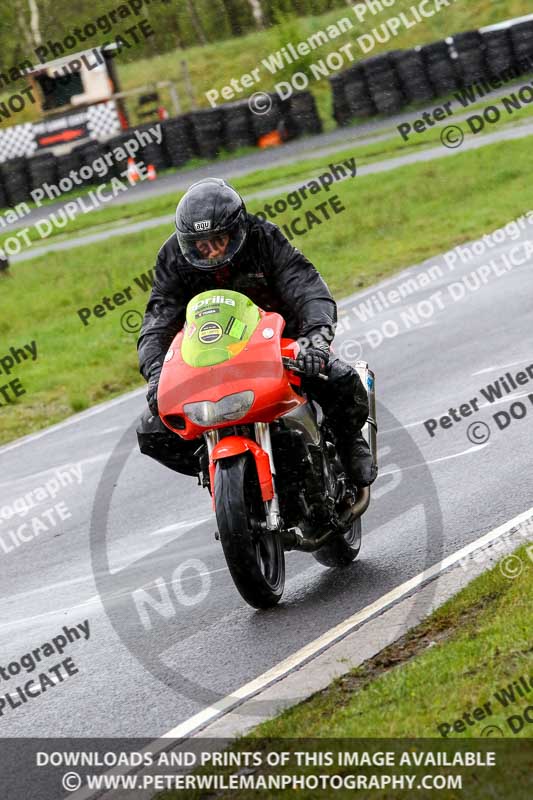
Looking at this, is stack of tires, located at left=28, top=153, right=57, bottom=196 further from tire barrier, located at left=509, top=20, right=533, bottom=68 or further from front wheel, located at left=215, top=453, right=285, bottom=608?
front wheel, located at left=215, top=453, right=285, bottom=608

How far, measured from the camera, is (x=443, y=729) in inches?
178

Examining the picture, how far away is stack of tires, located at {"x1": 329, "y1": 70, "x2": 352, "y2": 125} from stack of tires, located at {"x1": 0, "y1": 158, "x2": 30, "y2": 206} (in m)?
8.79

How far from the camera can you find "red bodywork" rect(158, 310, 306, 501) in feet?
20.5

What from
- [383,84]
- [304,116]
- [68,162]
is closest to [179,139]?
[68,162]

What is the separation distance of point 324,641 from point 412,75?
29.8m

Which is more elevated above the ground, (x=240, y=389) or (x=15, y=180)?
(x=240, y=389)

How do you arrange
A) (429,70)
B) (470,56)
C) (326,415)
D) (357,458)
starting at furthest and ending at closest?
(429,70) < (470,56) < (357,458) < (326,415)

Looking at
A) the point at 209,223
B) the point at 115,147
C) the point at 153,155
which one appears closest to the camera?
the point at 209,223

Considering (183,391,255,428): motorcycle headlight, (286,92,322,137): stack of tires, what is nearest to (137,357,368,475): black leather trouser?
(183,391,255,428): motorcycle headlight

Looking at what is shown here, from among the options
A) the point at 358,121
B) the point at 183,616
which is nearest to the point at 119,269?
the point at 358,121

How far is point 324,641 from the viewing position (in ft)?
20.4

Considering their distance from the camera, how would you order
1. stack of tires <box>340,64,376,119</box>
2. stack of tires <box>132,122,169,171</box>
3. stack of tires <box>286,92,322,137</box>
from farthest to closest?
1. stack of tires <box>132,122,169,171</box>
2. stack of tires <box>286,92,322,137</box>
3. stack of tires <box>340,64,376,119</box>

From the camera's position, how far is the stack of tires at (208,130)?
1407 inches

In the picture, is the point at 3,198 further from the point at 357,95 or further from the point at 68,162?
the point at 357,95
